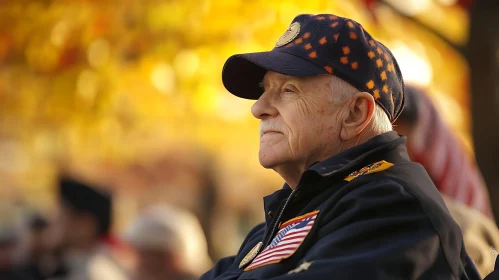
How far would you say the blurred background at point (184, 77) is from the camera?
19.6 ft

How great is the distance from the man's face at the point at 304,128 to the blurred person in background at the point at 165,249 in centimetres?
414

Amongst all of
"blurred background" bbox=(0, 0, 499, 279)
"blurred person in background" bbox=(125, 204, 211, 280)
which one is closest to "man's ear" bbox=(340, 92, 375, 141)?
"blurred background" bbox=(0, 0, 499, 279)

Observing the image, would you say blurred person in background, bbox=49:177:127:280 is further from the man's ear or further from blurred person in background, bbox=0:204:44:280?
the man's ear

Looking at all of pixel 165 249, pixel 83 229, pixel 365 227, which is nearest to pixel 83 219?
pixel 83 229

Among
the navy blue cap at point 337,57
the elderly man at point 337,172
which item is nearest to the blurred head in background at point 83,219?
the elderly man at point 337,172

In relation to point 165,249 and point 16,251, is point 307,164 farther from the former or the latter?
point 16,251

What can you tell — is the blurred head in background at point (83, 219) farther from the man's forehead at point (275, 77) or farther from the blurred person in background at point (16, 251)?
the man's forehead at point (275, 77)

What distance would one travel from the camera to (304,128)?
3.34m

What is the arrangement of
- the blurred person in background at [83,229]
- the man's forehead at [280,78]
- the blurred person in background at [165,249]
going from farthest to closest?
the blurred person in background at [83,229], the blurred person in background at [165,249], the man's forehead at [280,78]

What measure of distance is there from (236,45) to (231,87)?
684cm

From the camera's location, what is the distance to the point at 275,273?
2.93 m

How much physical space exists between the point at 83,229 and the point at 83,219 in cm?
9

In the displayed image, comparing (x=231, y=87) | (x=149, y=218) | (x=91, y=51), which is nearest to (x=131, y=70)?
(x=91, y=51)

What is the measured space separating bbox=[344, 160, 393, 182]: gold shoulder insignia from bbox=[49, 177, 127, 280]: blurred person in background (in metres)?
5.10
